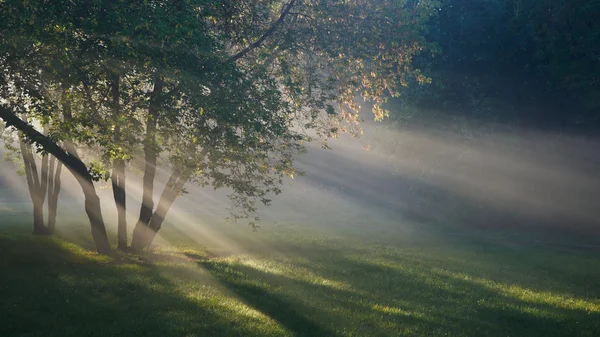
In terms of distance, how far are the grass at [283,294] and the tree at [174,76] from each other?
3.16 metres

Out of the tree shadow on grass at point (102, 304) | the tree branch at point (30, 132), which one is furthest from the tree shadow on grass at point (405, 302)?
the tree branch at point (30, 132)

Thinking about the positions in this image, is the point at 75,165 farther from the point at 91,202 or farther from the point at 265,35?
the point at 265,35

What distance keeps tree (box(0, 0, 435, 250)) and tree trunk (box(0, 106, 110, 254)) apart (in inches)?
1.9

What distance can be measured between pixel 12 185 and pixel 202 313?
7470 cm

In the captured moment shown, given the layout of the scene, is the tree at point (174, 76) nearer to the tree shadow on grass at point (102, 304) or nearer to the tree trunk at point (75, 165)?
the tree trunk at point (75, 165)

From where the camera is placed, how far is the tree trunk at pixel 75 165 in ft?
51.3

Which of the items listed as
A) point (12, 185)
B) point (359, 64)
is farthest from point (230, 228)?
point (12, 185)

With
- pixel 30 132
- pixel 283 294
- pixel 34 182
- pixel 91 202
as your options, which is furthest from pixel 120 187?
pixel 283 294

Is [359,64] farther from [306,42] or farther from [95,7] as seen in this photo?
[95,7]

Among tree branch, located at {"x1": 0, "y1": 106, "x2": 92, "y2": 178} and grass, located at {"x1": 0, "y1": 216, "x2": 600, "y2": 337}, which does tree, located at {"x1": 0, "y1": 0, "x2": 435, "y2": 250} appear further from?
grass, located at {"x1": 0, "y1": 216, "x2": 600, "y2": 337}

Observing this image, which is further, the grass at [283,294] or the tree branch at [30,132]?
the tree branch at [30,132]

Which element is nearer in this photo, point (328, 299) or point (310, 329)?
point (310, 329)

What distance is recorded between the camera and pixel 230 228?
128 feet

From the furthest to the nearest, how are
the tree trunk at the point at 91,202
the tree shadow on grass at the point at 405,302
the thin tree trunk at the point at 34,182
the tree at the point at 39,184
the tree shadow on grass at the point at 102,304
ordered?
the tree at the point at 39,184
the thin tree trunk at the point at 34,182
the tree trunk at the point at 91,202
the tree shadow on grass at the point at 405,302
the tree shadow on grass at the point at 102,304
